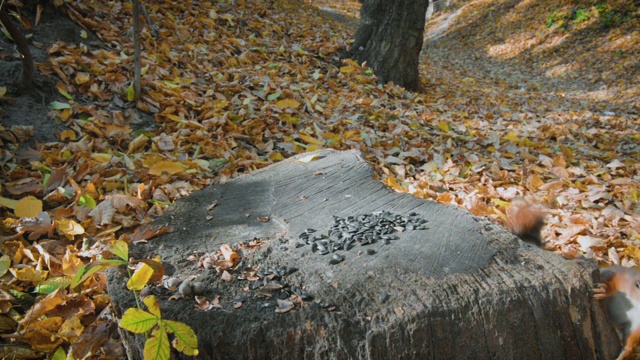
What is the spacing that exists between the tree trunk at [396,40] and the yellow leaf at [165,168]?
304 cm

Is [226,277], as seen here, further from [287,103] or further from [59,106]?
[287,103]

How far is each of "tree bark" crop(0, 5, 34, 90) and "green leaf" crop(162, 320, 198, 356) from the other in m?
2.09

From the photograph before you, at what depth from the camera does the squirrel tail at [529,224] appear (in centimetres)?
143

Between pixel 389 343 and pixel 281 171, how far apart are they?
0.98 m

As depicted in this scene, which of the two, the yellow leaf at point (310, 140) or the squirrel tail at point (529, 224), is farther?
the yellow leaf at point (310, 140)

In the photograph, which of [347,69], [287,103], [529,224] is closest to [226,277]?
[529,224]

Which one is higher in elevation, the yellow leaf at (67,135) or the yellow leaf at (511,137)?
the yellow leaf at (67,135)

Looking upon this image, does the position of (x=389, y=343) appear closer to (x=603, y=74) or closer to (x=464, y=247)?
(x=464, y=247)

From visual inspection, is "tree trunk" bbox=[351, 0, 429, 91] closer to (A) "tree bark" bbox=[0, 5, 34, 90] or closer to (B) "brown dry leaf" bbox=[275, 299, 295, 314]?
(A) "tree bark" bbox=[0, 5, 34, 90]

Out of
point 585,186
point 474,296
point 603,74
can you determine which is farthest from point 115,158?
point 603,74

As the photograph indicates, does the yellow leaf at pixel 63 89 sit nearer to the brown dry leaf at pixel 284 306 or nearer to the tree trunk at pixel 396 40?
the brown dry leaf at pixel 284 306

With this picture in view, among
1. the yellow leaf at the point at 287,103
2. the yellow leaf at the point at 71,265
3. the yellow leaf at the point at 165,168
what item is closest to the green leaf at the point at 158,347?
the yellow leaf at the point at 71,265

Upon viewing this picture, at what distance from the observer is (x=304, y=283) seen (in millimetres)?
1145

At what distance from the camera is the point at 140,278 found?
42.5 inches
